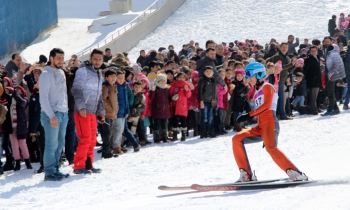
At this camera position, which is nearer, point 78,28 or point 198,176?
point 198,176

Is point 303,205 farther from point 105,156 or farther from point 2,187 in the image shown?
point 105,156

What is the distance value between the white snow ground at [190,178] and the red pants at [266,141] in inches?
22.5

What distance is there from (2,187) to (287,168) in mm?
4076

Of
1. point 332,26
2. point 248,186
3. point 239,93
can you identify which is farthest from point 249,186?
point 332,26

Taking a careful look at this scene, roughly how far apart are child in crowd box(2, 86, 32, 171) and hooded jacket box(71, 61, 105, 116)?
1.01m

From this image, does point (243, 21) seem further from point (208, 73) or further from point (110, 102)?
point (110, 102)

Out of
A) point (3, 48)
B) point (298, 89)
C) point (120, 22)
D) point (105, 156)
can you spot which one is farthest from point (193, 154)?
point (120, 22)

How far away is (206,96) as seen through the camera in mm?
14273

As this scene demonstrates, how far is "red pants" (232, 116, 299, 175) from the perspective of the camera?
8.46 m

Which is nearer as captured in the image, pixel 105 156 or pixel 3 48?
pixel 105 156

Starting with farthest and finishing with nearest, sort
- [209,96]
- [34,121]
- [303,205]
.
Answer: [209,96], [34,121], [303,205]

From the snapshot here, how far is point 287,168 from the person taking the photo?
27.6 ft

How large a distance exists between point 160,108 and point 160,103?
10cm

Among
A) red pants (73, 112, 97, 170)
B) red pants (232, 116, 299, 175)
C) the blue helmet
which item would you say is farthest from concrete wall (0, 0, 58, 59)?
red pants (232, 116, 299, 175)
